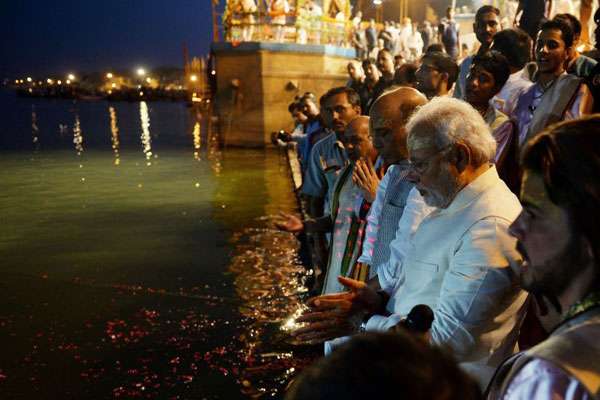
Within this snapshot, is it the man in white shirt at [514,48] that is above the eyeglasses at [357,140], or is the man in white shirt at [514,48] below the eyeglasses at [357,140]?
above

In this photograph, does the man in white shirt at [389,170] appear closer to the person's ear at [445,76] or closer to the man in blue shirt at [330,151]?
the man in blue shirt at [330,151]

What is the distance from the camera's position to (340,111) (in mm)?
5195

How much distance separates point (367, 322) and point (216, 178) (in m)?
13.3

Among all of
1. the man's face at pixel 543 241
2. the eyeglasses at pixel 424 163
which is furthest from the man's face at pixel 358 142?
the man's face at pixel 543 241

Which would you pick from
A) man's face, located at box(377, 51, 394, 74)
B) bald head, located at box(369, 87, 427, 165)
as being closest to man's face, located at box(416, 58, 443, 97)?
bald head, located at box(369, 87, 427, 165)

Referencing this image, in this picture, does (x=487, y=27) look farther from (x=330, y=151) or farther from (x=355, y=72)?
(x=355, y=72)

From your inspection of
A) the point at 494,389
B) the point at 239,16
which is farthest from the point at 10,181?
the point at 494,389

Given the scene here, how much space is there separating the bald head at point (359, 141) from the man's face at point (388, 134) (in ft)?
2.60

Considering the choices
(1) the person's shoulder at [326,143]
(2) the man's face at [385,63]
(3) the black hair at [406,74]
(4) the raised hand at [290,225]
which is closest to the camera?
(4) the raised hand at [290,225]

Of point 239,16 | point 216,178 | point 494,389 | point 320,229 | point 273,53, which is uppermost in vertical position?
point 239,16

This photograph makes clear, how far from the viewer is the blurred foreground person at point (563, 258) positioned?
117 cm

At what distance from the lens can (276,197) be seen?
12680 millimetres

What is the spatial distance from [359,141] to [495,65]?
131 centimetres

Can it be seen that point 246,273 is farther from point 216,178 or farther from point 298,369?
point 216,178
